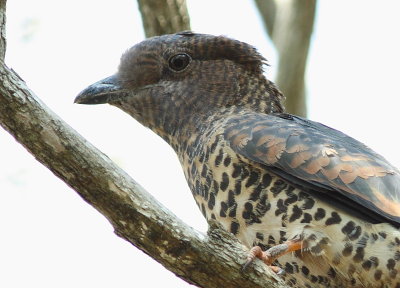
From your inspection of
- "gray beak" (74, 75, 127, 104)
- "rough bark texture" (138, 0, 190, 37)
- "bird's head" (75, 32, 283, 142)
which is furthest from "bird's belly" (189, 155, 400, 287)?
"rough bark texture" (138, 0, 190, 37)

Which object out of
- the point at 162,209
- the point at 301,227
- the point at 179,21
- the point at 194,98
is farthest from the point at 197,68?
the point at 162,209

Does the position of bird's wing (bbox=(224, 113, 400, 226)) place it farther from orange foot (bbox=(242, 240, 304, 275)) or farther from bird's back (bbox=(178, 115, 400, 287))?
orange foot (bbox=(242, 240, 304, 275))

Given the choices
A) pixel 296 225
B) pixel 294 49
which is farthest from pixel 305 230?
pixel 294 49

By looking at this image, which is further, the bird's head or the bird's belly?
the bird's head

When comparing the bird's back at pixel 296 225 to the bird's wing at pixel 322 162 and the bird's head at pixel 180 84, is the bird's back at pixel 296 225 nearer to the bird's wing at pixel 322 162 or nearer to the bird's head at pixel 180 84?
the bird's wing at pixel 322 162

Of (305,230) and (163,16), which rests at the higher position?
(163,16)

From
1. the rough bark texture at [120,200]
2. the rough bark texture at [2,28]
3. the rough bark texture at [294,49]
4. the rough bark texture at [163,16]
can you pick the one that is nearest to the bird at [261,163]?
the rough bark texture at [120,200]

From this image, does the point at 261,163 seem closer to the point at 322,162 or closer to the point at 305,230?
the point at 322,162
